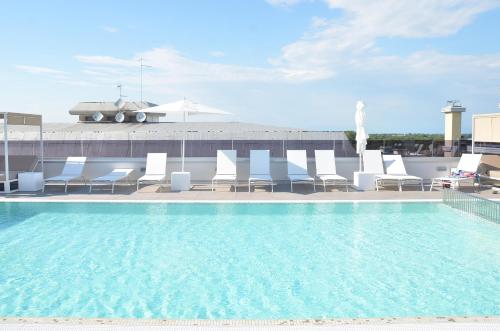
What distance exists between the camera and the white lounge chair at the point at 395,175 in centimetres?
1132

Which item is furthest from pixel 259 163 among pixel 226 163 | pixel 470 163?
pixel 470 163

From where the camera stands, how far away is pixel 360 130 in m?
11.9

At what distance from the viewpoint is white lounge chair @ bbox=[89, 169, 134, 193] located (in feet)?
36.5

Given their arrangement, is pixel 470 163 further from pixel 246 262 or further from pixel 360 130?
pixel 246 262

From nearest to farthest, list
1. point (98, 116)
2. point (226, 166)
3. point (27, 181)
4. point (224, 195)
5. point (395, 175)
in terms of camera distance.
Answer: point (224, 195) < point (27, 181) < point (395, 175) < point (226, 166) < point (98, 116)

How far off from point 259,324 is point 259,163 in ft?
28.6

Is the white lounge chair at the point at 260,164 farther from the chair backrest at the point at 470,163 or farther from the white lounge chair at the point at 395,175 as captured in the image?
the chair backrest at the point at 470,163

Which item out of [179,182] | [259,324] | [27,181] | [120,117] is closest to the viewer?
[259,324]

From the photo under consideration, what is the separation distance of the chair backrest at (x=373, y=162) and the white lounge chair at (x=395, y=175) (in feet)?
0.78

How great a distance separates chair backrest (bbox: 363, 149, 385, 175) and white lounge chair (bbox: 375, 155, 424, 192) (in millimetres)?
237

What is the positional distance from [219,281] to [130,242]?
2.32m


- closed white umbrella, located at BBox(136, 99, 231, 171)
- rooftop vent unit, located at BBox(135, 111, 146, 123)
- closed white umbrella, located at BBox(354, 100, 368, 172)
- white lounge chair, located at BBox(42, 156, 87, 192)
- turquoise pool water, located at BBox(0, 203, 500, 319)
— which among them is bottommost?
turquoise pool water, located at BBox(0, 203, 500, 319)

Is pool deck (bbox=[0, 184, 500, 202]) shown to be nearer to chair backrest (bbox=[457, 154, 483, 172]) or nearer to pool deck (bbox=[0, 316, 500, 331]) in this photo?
chair backrest (bbox=[457, 154, 483, 172])

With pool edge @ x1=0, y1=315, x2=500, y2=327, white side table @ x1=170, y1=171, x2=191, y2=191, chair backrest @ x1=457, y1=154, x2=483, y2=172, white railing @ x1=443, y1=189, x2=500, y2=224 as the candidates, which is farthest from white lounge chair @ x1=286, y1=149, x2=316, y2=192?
pool edge @ x1=0, y1=315, x2=500, y2=327
